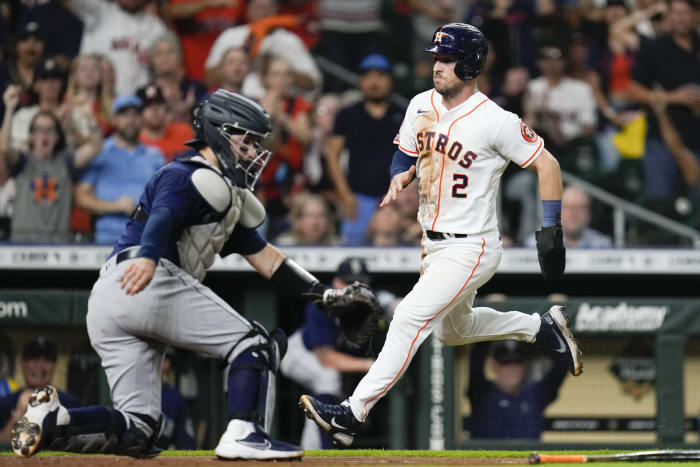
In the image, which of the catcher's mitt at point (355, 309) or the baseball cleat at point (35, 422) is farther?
the catcher's mitt at point (355, 309)

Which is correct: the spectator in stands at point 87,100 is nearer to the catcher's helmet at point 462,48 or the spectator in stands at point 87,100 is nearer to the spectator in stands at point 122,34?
the spectator in stands at point 122,34

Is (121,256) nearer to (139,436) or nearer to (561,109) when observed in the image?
(139,436)

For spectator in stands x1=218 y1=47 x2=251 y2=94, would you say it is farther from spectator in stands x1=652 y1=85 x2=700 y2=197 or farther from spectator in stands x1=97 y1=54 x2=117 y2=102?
spectator in stands x1=652 y1=85 x2=700 y2=197

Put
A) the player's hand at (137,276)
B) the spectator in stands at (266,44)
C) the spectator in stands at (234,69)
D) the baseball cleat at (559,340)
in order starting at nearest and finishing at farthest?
the player's hand at (137,276), the baseball cleat at (559,340), the spectator in stands at (234,69), the spectator in stands at (266,44)

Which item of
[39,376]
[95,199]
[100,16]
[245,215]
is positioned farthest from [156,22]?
[245,215]

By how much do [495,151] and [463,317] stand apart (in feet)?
2.60

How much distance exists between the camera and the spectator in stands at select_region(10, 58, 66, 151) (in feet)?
28.5

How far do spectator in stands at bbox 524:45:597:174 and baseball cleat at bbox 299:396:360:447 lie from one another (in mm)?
4814

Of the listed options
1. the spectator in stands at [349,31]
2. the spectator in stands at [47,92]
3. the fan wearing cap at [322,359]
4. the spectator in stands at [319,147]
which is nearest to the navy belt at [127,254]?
the fan wearing cap at [322,359]

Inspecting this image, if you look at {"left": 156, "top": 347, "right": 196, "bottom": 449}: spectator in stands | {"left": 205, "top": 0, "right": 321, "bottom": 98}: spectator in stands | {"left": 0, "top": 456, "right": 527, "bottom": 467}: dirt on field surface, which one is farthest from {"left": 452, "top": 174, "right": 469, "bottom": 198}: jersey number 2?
{"left": 205, "top": 0, "right": 321, "bottom": 98}: spectator in stands

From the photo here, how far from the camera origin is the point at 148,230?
4.65 meters

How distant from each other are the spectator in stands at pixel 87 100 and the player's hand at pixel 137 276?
14.2ft

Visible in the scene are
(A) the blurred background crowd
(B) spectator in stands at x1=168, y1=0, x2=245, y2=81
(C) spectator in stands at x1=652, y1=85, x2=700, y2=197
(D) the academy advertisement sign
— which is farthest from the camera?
(B) spectator in stands at x1=168, y1=0, x2=245, y2=81

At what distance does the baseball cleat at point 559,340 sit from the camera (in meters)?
5.56
